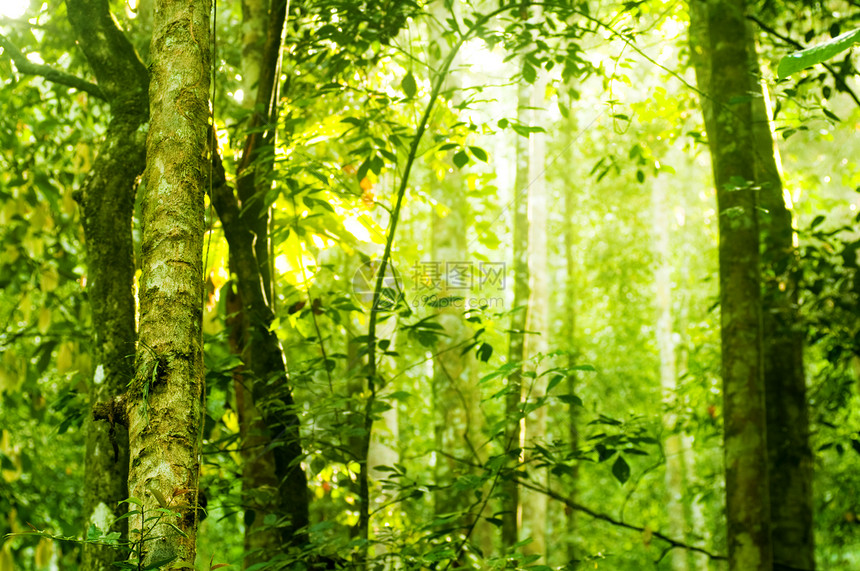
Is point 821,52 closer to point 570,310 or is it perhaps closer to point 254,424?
point 254,424

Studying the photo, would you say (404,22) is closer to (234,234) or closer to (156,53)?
(234,234)

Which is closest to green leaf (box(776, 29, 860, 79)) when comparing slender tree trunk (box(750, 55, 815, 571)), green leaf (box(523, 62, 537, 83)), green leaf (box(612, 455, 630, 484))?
green leaf (box(612, 455, 630, 484))

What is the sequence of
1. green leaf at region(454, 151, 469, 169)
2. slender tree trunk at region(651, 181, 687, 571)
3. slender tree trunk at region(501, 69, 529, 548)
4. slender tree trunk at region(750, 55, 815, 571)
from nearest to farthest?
1. green leaf at region(454, 151, 469, 169)
2. slender tree trunk at region(750, 55, 815, 571)
3. slender tree trunk at region(501, 69, 529, 548)
4. slender tree trunk at region(651, 181, 687, 571)

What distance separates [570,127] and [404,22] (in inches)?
369

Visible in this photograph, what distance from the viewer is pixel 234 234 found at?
2.98 meters

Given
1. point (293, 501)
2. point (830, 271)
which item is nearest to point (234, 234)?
point (293, 501)

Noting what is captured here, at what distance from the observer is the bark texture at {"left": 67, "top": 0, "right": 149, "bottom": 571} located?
2395 millimetres

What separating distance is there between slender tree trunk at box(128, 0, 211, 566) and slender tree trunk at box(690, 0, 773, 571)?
2.15 m

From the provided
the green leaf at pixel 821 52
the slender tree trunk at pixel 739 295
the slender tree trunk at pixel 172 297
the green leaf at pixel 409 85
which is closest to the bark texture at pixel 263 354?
the green leaf at pixel 409 85

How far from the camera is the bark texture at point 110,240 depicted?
2.39 metres

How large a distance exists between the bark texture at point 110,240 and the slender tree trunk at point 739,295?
2349 millimetres

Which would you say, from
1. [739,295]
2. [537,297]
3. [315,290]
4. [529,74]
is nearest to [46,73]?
[315,290]

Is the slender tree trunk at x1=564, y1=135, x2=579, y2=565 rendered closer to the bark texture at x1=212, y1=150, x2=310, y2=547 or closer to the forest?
the forest

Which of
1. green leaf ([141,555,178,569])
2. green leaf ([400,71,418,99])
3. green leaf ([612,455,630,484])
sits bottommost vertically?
green leaf ([612,455,630,484])
